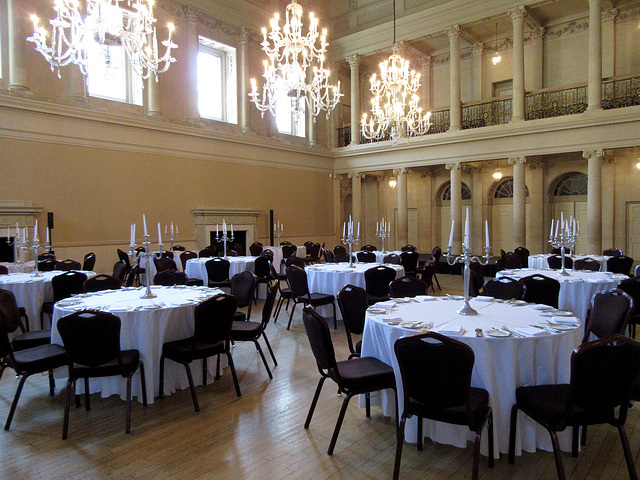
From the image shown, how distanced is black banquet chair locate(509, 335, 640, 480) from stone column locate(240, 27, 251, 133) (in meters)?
12.7

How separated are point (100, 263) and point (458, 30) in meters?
12.1

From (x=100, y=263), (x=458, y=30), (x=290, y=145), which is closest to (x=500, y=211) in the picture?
(x=458, y=30)

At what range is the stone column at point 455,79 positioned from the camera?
523 inches

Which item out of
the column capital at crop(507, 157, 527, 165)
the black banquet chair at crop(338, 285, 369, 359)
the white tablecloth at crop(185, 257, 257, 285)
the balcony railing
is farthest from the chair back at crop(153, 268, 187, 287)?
the balcony railing

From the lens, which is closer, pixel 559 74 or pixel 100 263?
pixel 100 263

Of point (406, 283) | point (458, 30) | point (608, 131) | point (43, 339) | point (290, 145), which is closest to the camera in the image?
point (43, 339)

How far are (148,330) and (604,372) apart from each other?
3.28 m

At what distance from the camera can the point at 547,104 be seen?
41.0ft

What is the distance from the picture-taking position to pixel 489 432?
2740mm

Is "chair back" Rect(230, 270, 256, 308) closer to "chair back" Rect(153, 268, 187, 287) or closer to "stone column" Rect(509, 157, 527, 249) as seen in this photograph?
"chair back" Rect(153, 268, 187, 287)

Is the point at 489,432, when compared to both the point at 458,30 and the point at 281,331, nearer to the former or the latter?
the point at 281,331

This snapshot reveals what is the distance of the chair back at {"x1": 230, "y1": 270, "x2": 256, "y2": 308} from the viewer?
5.32 m

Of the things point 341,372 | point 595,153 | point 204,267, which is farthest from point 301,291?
point 595,153

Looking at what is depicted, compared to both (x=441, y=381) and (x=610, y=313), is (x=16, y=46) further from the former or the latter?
(x=610, y=313)
